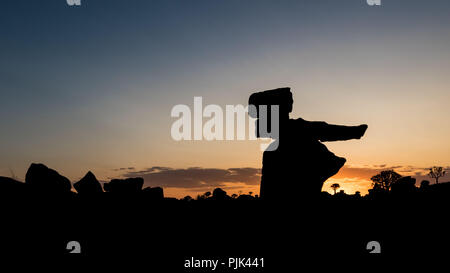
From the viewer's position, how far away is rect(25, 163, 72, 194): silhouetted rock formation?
1565cm

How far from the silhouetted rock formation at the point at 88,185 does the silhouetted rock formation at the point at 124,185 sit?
1.50 feet

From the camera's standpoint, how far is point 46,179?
52.7 ft

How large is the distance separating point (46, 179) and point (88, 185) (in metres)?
1.89

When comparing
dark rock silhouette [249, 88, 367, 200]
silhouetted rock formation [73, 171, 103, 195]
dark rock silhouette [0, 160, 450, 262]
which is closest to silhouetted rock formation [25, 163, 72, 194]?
dark rock silhouette [0, 160, 450, 262]

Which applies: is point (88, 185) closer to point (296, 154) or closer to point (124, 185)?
point (124, 185)

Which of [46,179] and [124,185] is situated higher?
[46,179]

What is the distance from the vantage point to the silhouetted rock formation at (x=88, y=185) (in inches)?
676

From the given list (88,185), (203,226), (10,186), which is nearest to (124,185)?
(88,185)

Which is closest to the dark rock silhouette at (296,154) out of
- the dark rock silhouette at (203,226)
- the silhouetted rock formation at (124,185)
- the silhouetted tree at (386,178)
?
the dark rock silhouette at (203,226)

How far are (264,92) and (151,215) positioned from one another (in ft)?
28.3
